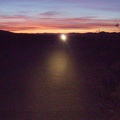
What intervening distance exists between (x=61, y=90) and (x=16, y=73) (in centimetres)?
554

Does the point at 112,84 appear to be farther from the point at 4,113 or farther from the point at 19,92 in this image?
the point at 4,113

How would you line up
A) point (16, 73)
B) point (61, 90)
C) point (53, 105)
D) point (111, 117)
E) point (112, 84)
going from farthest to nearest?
1. point (16, 73)
2. point (112, 84)
3. point (61, 90)
4. point (53, 105)
5. point (111, 117)

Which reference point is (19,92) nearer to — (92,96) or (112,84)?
(92,96)

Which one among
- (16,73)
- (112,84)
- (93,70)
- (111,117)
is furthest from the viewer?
(93,70)

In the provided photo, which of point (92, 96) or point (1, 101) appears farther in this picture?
point (92, 96)

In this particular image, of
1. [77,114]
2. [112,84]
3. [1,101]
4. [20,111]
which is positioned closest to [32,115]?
[20,111]

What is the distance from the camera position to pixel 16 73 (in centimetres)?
1853

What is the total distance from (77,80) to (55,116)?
6.47 metres

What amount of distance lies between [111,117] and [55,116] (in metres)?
1.40

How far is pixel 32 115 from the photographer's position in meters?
9.73

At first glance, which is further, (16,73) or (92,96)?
(16,73)

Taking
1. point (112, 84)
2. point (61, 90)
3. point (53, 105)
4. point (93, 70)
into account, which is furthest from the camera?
point (93, 70)

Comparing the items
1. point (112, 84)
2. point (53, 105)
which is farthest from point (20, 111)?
point (112, 84)

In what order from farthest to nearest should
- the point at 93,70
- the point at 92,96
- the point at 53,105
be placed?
the point at 93,70 → the point at 92,96 → the point at 53,105
